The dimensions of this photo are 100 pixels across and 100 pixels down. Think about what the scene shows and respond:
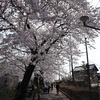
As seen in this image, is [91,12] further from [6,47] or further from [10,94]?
[10,94]

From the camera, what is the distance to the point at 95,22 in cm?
1533

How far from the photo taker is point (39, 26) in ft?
48.2

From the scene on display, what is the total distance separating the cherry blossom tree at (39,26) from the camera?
11.9 m

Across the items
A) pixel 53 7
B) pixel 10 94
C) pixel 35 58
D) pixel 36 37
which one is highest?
pixel 53 7

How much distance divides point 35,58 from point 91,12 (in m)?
4.98

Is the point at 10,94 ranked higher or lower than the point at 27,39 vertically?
lower

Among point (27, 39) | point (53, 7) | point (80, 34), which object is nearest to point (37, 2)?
point (53, 7)

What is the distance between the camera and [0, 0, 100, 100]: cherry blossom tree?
11859 millimetres

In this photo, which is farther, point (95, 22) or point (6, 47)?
point (95, 22)

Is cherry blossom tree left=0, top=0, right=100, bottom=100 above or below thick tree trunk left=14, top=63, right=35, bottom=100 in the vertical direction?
above

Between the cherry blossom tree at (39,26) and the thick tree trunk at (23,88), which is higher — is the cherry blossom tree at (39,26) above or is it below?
above

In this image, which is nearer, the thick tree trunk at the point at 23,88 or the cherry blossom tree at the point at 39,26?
the cherry blossom tree at the point at 39,26

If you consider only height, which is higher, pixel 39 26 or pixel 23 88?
pixel 39 26

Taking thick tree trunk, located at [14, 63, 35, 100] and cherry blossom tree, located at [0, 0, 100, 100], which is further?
thick tree trunk, located at [14, 63, 35, 100]
